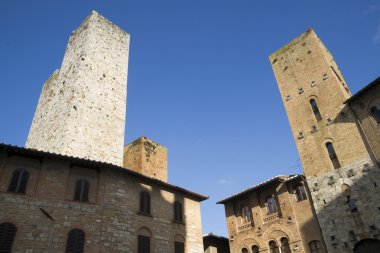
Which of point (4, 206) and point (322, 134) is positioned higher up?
point (322, 134)

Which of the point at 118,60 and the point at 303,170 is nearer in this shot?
the point at 303,170

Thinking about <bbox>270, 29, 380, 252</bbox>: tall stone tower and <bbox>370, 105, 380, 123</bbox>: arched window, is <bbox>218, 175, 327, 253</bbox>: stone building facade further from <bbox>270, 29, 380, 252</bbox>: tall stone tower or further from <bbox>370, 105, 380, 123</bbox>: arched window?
<bbox>370, 105, 380, 123</bbox>: arched window

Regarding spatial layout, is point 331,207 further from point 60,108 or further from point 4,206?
point 60,108

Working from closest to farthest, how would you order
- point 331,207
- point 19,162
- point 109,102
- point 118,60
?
point 19,162 → point 331,207 → point 109,102 → point 118,60

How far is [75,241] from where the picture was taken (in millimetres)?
14023

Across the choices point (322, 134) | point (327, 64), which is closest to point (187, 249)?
point (322, 134)

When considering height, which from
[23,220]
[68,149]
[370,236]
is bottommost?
[370,236]

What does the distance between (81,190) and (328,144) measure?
49.2ft

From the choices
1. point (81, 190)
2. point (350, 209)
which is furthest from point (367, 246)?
point (81, 190)

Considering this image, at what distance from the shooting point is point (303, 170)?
20.6 metres

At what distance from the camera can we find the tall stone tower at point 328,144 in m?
17.2

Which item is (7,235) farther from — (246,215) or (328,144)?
(328,144)

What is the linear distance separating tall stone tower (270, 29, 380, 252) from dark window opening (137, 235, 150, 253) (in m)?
10.1

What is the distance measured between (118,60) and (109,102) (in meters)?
4.54
